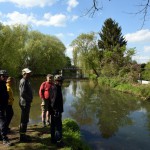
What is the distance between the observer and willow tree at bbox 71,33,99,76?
6043 centimetres

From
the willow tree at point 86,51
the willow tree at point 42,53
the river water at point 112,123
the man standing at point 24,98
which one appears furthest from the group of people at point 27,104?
the willow tree at point 86,51

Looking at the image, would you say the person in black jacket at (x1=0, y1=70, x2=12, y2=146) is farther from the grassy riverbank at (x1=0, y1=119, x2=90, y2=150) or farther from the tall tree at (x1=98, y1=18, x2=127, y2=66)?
the tall tree at (x1=98, y1=18, x2=127, y2=66)

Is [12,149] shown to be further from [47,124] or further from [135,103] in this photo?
[135,103]

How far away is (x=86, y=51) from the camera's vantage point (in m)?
61.9

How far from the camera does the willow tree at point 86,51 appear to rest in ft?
198

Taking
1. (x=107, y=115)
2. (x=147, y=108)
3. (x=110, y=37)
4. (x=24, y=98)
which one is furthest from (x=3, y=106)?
(x=110, y=37)

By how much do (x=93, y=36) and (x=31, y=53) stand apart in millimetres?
14942

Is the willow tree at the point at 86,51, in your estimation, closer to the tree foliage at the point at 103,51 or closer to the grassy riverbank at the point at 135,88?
the tree foliage at the point at 103,51

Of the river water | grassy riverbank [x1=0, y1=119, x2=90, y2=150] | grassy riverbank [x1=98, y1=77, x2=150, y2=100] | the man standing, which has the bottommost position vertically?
the river water

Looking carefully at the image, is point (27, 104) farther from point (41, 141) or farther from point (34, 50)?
point (34, 50)

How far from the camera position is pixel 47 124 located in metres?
10.4

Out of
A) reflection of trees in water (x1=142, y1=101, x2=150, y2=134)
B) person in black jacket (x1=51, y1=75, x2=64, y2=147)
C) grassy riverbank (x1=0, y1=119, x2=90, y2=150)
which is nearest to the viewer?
grassy riverbank (x1=0, y1=119, x2=90, y2=150)

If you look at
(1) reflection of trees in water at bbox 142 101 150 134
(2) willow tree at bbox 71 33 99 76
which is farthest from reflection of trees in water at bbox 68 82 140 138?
(2) willow tree at bbox 71 33 99 76

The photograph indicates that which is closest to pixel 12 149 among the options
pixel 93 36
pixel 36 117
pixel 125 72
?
pixel 36 117
